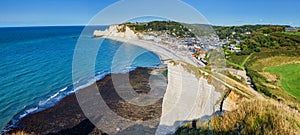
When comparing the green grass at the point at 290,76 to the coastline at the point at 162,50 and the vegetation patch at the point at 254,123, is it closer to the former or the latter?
the coastline at the point at 162,50

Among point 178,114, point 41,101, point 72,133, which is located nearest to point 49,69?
point 41,101

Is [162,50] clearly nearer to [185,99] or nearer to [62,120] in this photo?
[62,120]

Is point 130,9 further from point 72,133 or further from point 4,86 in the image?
point 4,86

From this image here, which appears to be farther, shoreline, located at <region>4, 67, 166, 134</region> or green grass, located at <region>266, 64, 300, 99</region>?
green grass, located at <region>266, 64, 300, 99</region>

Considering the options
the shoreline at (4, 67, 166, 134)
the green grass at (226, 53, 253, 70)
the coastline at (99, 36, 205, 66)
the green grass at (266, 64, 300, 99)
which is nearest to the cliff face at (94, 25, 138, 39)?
the coastline at (99, 36, 205, 66)

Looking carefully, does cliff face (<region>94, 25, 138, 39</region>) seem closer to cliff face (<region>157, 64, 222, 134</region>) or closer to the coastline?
the coastline

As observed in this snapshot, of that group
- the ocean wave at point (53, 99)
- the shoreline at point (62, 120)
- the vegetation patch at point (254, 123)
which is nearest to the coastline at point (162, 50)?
the ocean wave at point (53, 99)

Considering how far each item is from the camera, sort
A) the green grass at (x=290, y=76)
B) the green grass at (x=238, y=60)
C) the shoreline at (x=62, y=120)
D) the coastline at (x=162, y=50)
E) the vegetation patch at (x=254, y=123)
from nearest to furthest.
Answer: the vegetation patch at (x=254, y=123) → the shoreline at (x=62, y=120) → the green grass at (x=290, y=76) → the green grass at (x=238, y=60) → the coastline at (x=162, y=50)

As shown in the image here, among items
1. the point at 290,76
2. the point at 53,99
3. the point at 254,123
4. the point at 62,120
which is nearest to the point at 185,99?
the point at 254,123
